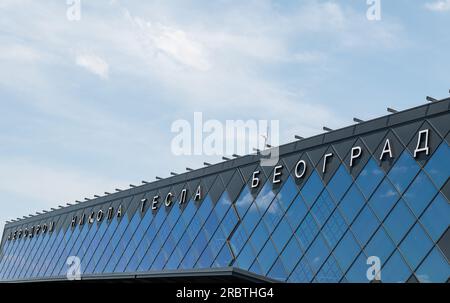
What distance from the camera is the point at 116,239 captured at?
49969 millimetres

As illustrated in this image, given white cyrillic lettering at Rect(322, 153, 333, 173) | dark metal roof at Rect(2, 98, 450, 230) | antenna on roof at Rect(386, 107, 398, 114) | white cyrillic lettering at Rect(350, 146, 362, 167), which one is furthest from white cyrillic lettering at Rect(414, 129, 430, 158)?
white cyrillic lettering at Rect(322, 153, 333, 173)

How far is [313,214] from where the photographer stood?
32.1 metres

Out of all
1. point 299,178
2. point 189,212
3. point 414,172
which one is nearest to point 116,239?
point 189,212

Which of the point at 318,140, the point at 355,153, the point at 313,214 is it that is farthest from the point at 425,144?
the point at 313,214

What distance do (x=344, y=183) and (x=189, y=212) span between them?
1491cm

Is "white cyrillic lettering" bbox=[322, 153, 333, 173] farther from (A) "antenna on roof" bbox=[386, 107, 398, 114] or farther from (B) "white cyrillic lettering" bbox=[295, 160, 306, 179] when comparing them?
(A) "antenna on roof" bbox=[386, 107, 398, 114]

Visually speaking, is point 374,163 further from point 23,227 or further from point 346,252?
point 23,227

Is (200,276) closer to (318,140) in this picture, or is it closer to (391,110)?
(318,140)

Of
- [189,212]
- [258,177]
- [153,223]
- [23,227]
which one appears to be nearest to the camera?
[258,177]

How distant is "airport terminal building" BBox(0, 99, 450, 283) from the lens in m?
26.7

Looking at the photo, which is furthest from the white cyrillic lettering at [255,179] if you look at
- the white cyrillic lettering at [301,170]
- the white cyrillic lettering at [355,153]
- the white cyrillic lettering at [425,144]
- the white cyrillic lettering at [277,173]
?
the white cyrillic lettering at [425,144]

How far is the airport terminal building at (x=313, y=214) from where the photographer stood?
87.5 feet

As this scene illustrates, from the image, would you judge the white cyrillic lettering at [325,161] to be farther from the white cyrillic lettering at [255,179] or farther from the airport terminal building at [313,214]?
the white cyrillic lettering at [255,179]
